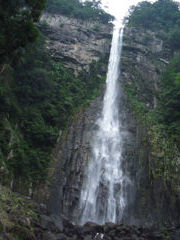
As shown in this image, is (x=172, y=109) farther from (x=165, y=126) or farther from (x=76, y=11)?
(x=76, y=11)

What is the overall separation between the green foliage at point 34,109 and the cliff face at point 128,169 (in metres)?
0.96

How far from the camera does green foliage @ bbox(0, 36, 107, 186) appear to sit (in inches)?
561

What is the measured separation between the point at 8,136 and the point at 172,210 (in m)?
10.1

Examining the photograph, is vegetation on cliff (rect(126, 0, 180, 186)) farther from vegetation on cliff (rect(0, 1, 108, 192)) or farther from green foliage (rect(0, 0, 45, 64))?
green foliage (rect(0, 0, 45, 64))

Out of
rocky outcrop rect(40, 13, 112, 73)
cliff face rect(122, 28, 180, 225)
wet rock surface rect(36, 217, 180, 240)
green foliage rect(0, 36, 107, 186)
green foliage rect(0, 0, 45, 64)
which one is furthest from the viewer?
rocky outcrop rect(40, 13, 112, 73)

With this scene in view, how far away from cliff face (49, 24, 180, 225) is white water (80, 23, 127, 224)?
392mm

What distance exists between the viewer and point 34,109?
17328 millimetres

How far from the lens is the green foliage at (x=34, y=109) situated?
14.2 meters

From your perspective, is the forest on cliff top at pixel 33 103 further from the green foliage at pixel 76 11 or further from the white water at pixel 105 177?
the green foliage at pixel 76 11

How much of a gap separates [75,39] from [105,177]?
15.7 meters

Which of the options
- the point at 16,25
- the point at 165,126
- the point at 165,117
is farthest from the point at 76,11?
the point at 16,25

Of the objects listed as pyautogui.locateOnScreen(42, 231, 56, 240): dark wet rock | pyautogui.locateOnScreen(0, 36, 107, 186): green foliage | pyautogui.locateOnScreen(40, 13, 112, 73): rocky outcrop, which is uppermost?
pyautogui.locateOnScreen(40, 13, 112, 73): rocky outcrop

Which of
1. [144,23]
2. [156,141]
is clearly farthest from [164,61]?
[156,141]

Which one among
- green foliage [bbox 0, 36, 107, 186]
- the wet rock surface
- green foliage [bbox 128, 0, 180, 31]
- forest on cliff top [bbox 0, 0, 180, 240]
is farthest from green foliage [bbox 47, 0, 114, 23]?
the wet rock surface
